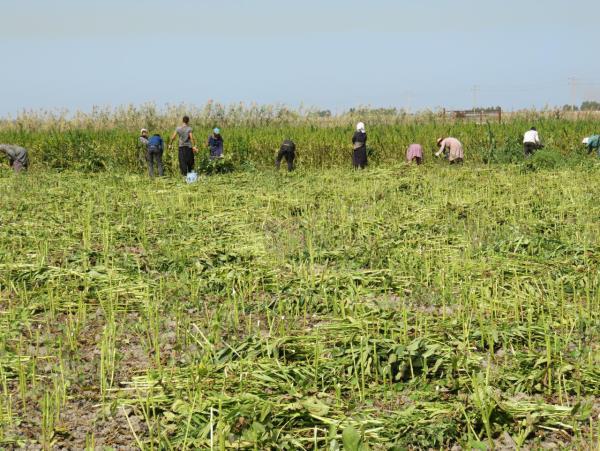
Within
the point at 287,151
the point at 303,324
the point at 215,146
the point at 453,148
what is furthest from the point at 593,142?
the point at 303,324

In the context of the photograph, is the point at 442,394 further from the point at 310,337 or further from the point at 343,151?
the point at 343,151

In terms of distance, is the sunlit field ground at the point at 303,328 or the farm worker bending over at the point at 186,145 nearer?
the sunlit field ground at the point at 303,328

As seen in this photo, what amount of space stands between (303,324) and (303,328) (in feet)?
0.36

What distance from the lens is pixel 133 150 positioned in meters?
22.8

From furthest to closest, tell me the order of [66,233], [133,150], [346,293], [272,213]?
[133,150]
[272,213]
[66,233]
[346,293]

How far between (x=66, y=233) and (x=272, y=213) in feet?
10.5

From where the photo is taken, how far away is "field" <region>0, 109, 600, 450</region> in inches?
165

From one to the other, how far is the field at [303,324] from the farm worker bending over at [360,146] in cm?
699

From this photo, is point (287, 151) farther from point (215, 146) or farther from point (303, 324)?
point (303, 324)

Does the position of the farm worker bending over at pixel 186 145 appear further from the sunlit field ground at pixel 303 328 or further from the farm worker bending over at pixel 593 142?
the farm worker bending over at pixel 593 142

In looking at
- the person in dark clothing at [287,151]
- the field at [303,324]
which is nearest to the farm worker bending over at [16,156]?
the person in dark clothing at [287,151]

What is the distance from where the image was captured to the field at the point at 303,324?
13.8ft

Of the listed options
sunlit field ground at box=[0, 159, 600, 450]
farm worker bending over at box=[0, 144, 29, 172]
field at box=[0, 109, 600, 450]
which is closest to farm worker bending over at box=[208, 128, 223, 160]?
farm worker bending over at box=[0, 144, 29, 172]

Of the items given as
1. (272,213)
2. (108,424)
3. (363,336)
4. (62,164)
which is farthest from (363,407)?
(62,164)
